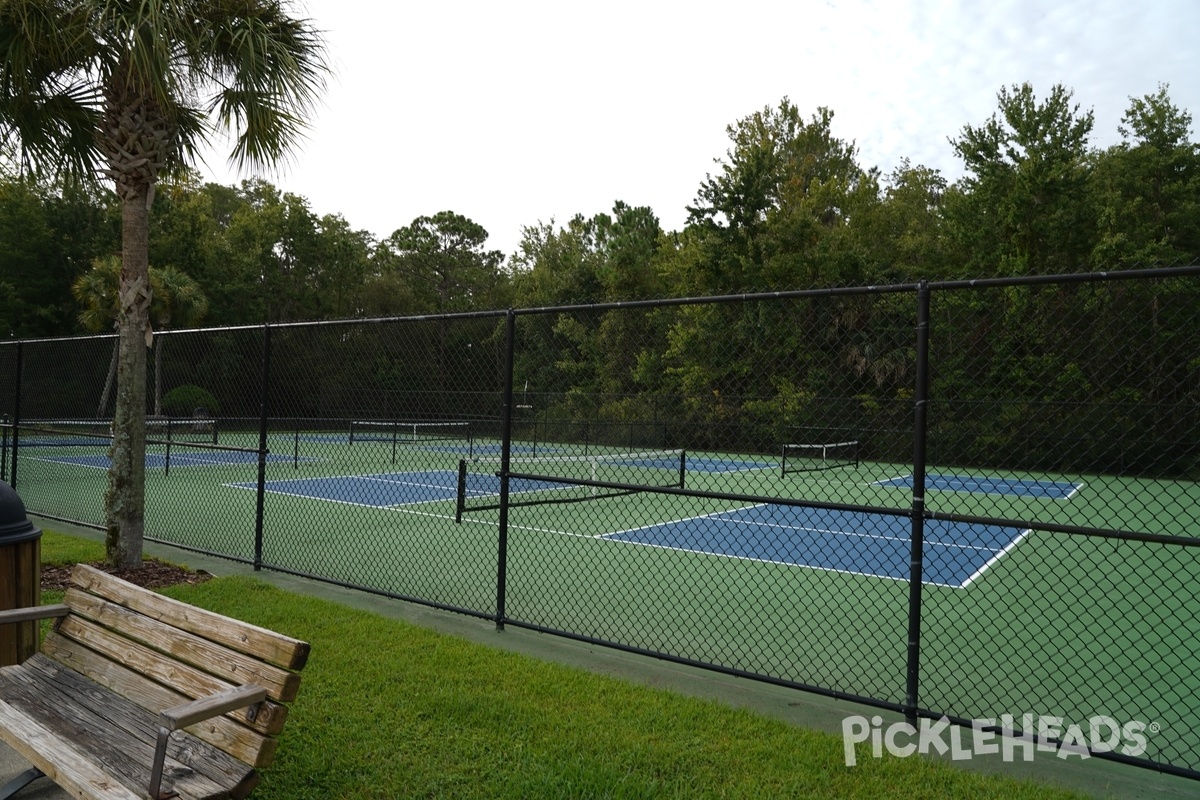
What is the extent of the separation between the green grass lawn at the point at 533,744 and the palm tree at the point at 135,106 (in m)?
3.38

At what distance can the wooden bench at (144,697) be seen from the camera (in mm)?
2742

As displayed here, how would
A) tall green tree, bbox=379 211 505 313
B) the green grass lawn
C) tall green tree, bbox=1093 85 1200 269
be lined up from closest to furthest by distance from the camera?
the green grass lawn
tall green tree, bbox=1093 85 1200 269
tall green tree, bbox=379 211 505 313

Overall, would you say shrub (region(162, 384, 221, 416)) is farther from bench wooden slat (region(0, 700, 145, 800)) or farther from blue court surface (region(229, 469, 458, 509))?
bench wooden slat (region(0, 700, 145, 800))

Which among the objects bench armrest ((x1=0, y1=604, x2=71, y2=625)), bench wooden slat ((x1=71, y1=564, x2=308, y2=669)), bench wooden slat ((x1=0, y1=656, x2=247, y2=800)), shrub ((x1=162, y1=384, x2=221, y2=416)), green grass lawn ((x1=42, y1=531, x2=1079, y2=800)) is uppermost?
shrub ((x1=162, y1=384, x2=221, y2=416))

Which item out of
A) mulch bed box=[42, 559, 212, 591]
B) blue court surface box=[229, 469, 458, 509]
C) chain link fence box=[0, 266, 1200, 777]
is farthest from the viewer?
blue court surface box=[229, 469, 458, 509]

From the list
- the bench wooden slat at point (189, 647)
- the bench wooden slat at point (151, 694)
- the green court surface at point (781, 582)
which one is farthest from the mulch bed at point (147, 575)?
the bench wooden slat at point (189, 647)

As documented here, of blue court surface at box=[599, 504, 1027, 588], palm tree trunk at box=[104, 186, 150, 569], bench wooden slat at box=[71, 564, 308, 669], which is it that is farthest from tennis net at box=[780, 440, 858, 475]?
bench wooden slat at box=[71, 564, 308, 669]

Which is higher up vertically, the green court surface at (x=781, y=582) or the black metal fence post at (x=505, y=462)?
the black metal fence post at (x=505, y=462)

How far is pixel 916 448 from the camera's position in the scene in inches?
166

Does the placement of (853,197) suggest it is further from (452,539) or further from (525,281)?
(452,539)

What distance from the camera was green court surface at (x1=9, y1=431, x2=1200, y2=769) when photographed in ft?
17.7

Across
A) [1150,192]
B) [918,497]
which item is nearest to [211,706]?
[918,497]

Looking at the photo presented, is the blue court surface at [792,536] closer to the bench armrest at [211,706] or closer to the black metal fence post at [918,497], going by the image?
the black metal fence post at [918,497]

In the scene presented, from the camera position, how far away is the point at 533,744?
3.91m
